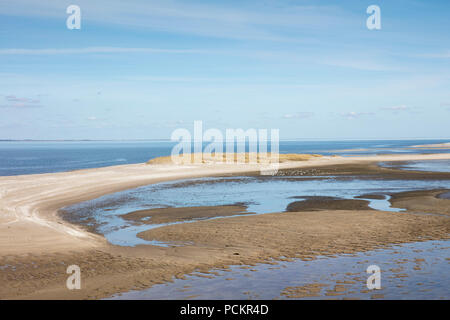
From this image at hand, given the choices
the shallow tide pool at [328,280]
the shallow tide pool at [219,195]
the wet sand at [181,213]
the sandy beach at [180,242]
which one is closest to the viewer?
the shallow tide pool at [328,280]

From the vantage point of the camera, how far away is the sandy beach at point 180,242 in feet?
32.7

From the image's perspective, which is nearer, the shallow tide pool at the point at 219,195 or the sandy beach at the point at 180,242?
the sandy beach at the point at 180,242

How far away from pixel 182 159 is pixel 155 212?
36559 millimetres

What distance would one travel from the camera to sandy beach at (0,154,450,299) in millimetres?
9977

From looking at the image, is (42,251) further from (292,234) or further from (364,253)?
(364,253)

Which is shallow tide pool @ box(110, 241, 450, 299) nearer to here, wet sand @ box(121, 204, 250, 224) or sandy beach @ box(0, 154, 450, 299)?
sandy beach @ box(0, 154, 450, 299)

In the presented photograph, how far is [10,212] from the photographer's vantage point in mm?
19391

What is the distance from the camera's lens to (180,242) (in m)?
13.7

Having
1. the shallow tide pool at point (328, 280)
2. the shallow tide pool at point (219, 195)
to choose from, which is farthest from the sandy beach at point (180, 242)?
the shallow tide pool at point (219, 195)

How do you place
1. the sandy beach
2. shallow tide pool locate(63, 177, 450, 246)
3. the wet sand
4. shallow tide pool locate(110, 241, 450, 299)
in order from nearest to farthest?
shallow tide pool locate(110, 241, 450, 299)
the sandy beach
shallow tide pool locate(63, 177, 450, 246)
the wet sand

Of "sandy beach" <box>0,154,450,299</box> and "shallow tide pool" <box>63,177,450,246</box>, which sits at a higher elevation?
"sandy beach" <box>0,154,450,299</box>

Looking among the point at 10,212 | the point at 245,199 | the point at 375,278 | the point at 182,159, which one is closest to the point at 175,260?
the point at 375,278

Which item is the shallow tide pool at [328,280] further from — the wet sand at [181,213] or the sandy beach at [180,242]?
the wet sand at [181,213]

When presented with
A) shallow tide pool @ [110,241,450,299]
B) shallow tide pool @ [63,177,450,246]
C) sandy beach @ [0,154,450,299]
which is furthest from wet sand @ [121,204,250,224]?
shallow tide pool @ [110,241,450,299]
